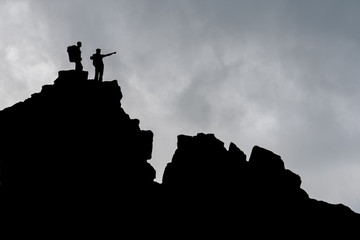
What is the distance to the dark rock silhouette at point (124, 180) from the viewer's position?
39969 millimetres

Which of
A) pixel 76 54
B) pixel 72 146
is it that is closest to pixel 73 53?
pixel 76 54

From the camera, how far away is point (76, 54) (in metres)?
47.0

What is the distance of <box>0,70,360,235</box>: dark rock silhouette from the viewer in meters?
40.0

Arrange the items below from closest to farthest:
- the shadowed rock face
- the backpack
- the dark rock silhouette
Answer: the dark rock silhouette, the shadowed rock face, the backpack

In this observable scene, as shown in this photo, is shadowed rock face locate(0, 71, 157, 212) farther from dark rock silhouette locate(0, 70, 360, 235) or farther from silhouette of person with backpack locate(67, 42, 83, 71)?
silhouette of person with backpack locate(67, 42, 83, 71)

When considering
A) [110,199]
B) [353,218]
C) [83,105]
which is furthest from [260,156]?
[83,105]

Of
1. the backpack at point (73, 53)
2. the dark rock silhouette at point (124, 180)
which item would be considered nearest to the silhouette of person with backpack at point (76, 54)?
the backpack at point (73, 53)

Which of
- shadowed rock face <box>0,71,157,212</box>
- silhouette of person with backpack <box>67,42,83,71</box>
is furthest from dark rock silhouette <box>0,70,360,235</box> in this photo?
silhouette of person with backpack <box>67,42,83,71</box>

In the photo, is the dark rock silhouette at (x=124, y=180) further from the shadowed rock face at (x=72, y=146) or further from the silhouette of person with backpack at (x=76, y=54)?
the silhouette of person with backpack at (x=76, y=54)

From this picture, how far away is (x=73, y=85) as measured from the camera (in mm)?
45906

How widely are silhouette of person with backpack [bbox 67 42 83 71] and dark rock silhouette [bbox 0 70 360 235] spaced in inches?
45.9

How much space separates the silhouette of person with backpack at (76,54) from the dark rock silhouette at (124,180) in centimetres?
116

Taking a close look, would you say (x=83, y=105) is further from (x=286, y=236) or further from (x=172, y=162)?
(x=286, y=236)

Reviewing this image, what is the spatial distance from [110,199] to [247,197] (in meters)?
14.2
